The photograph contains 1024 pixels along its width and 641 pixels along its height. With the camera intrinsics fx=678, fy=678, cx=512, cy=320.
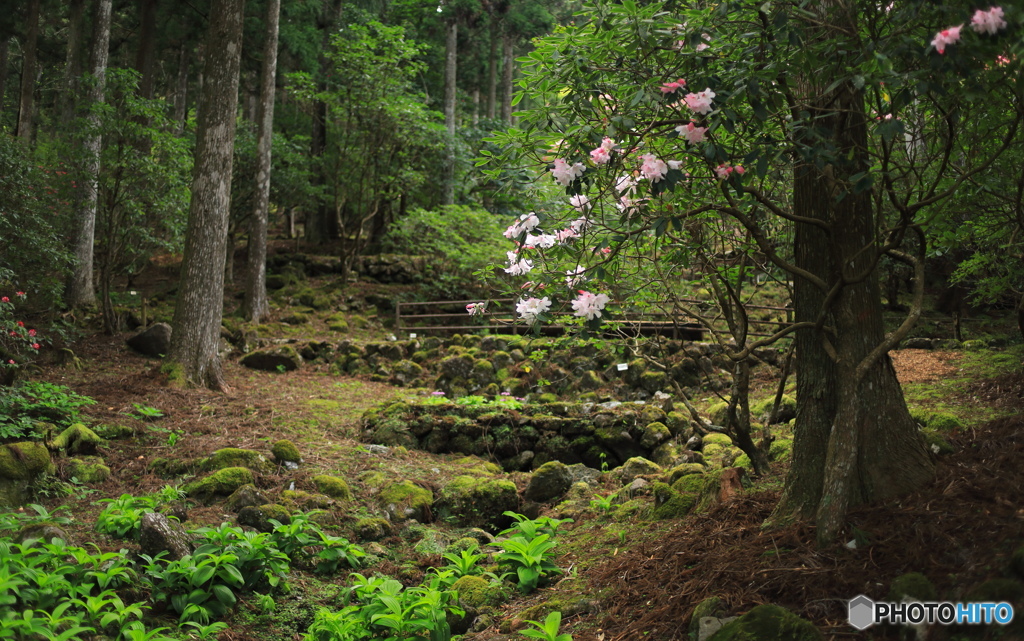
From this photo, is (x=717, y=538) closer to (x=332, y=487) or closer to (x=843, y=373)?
(x=843, y=373)

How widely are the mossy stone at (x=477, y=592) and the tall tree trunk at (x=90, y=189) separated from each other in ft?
32.1

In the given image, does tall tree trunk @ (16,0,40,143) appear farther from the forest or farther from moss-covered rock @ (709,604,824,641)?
moss-covered rock @ (709,604,824,641)

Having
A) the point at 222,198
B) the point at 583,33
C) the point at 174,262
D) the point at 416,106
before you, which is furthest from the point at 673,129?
the point at 174,262

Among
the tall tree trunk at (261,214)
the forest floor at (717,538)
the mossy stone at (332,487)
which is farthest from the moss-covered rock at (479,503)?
the tall tree trunk at (261,214)

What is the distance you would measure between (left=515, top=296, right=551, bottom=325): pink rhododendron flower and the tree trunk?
1.40m

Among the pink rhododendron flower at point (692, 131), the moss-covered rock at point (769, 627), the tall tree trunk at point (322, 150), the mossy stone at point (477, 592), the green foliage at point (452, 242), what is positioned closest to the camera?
the moss-covered rock at point (769, 627)

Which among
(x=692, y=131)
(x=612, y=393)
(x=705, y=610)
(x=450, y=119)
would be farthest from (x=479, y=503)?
(x=450, y=119)

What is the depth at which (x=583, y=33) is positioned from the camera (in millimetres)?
3252

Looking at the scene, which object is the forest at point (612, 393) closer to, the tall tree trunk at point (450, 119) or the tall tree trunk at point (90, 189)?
the tall tree trunk at point (90, 189)

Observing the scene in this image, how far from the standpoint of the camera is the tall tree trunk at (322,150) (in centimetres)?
1745

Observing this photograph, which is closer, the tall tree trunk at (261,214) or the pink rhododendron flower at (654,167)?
the pink rhododendron flower at (654,167)

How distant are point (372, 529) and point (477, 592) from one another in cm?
142

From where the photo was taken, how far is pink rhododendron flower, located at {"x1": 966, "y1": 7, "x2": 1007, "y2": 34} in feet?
6.57

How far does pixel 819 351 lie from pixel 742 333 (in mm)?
468
